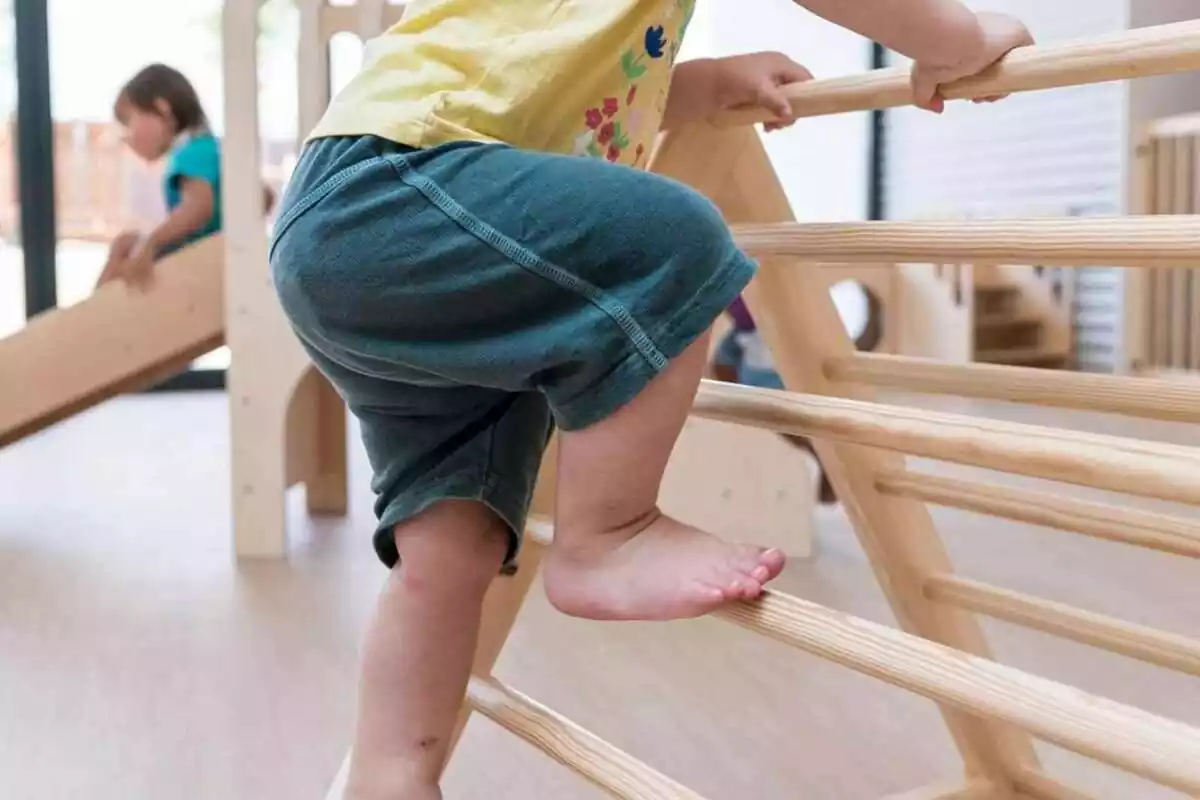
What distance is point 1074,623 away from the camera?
0.81 m

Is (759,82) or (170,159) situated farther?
(170,159)

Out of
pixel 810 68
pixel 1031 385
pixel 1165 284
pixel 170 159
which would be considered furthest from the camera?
pixel 810 68

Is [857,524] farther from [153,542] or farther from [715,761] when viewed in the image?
[153,542]

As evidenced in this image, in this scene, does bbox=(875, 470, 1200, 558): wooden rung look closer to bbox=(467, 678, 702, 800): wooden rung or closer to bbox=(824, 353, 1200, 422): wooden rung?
bbox=(824, 353, 1200, 422): wooden rung

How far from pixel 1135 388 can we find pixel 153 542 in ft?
4.89

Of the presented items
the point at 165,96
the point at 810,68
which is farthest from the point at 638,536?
the point at 810,68

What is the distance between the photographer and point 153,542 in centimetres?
180

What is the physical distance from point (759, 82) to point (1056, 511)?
1.11 ft

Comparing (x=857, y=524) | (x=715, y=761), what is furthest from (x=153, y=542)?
(x=857, y=524)

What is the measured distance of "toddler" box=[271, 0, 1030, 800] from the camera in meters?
0.60

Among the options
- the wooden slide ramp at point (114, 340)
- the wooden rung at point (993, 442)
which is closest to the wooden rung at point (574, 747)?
the wooden rung at point (993, 442)

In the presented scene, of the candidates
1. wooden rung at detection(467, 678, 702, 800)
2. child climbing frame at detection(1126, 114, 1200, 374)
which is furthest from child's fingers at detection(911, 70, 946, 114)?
child climbing frame at detection(1126, 114, 1200, 374)

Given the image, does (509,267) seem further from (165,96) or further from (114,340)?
(165,96)

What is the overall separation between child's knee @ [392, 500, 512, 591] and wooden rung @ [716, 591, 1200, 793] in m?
0.18
